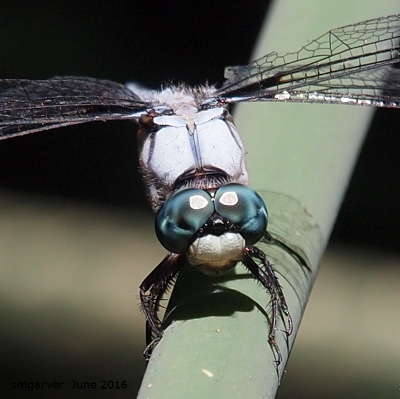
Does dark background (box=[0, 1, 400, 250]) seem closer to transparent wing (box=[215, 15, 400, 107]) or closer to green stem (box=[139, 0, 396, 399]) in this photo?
transparent wing (box=[215, 15, 400, 107])

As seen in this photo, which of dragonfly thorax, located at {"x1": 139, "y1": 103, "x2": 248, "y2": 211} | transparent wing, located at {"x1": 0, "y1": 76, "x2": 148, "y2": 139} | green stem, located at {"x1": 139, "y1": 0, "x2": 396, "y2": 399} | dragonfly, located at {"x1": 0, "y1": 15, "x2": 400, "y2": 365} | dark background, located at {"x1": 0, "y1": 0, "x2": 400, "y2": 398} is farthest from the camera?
dark background, located at {"x1": 0, "y1": 0, "x2": 400, "y2": 398}

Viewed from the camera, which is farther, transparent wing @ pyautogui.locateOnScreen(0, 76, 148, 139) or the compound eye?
transparent wing @ pyautogui.locateOnScreen(0, 76, 148, 139)

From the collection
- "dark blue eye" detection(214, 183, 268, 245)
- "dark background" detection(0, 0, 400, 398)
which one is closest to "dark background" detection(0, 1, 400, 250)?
"dark background" detection(0, 0, 400, 398)

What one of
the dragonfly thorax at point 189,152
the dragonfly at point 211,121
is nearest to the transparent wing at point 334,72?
the dragonfly at point 211,121

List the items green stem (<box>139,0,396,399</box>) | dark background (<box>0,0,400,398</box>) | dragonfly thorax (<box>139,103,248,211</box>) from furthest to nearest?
dark background (<box>0,0,400,398</box>) → dragonfly thorax (<box>139,103,248,211</box>) → green stem (<box>139,0,396,399</box>)

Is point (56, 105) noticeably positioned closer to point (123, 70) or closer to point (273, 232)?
point (273, 232)

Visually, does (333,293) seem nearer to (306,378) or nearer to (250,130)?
(306,378)

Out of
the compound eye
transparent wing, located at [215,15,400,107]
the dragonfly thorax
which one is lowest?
the compound eye
